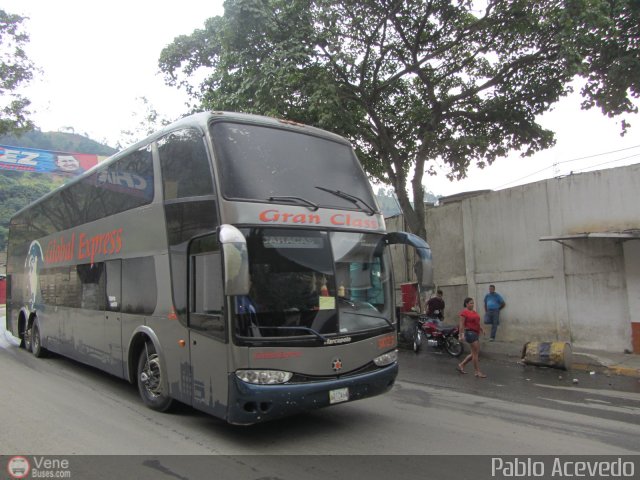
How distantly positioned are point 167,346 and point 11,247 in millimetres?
10134

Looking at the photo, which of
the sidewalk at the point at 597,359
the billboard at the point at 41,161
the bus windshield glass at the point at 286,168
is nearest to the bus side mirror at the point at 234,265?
the bus windshield glass at the point at 286,168

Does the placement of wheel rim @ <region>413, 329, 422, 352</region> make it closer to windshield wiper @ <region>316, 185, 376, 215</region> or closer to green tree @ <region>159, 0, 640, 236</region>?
Result: green tree @ <region>159, 0, 640, 236</region>

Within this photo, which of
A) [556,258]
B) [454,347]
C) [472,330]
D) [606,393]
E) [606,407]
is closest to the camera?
[606,407]

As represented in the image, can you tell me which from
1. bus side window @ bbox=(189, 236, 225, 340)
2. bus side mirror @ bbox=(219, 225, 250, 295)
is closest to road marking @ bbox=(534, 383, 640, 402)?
bus side window @ bbox=(189, 236, 225, 340)

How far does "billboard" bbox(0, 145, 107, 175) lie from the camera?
33.7 m

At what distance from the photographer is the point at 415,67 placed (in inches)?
519

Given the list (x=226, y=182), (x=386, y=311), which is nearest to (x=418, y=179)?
(x=386, y=311)

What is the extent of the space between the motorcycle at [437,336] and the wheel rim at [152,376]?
805cm

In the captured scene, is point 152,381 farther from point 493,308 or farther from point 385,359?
point 493,308

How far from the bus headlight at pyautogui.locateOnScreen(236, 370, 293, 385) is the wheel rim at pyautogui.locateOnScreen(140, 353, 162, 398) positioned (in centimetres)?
194

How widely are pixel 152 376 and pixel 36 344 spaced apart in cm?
645

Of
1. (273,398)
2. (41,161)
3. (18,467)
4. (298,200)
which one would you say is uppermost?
(41,161)

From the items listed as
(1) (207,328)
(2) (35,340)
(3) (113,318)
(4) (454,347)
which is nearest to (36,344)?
(2) (35,340)

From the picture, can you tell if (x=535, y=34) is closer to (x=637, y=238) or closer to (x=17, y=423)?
(x=637, y=238)
